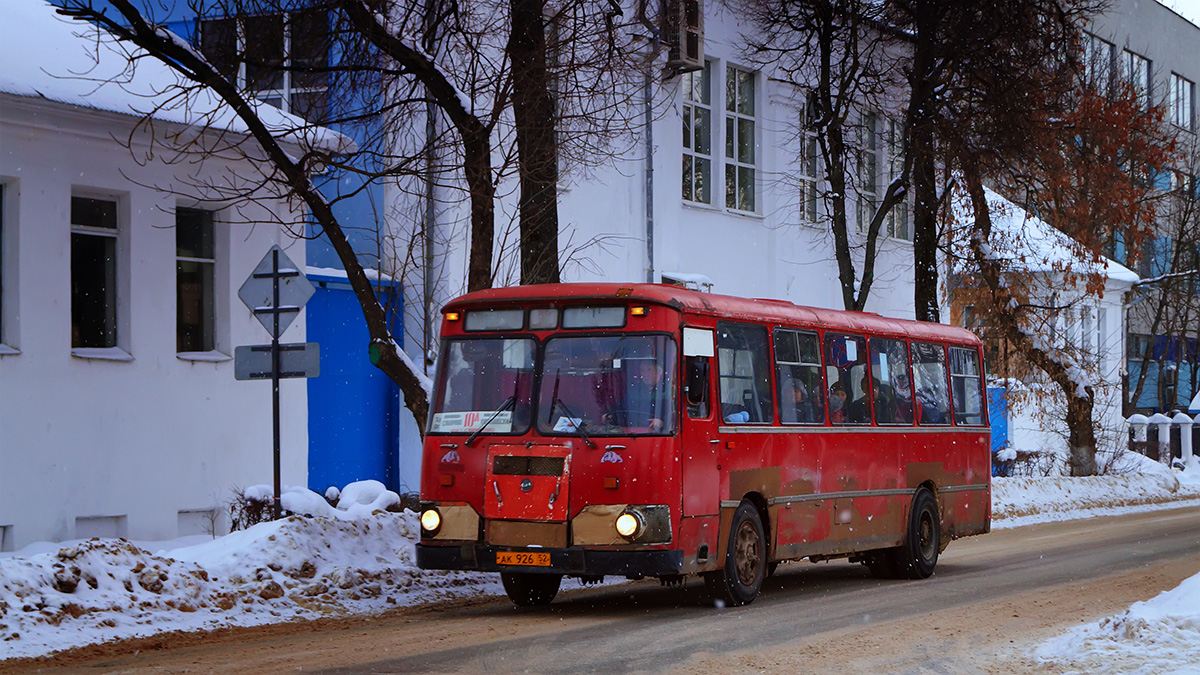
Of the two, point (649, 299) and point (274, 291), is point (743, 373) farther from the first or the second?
point (274, 291)

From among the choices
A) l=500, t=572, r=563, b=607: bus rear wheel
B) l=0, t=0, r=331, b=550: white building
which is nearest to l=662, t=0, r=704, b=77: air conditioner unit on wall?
l=0, t=0, r=331, b=550: white building

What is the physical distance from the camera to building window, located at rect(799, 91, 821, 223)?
3170 centimetres

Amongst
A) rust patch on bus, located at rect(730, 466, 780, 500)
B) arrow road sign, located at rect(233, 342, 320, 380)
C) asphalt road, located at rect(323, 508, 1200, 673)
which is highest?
arrow road sign, located at rect(233, 342, 320, 380)

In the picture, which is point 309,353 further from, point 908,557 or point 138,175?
point 908,557

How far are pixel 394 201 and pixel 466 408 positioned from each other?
10.7 metres

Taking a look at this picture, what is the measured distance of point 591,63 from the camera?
682 inches

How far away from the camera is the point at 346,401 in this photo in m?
22.8

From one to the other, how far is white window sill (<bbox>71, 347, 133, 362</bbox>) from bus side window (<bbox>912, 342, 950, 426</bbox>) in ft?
29.9

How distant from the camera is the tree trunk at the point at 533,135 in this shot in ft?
57.8

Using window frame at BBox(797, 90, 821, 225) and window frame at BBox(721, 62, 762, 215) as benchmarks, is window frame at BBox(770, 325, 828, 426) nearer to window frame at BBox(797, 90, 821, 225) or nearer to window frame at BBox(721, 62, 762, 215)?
window frame at BBox(721, 62, 762, 215)

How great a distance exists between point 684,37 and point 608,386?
583 inches

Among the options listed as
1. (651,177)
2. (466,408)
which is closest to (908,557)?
(466,408)

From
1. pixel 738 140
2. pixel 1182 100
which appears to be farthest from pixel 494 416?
pixel 1182 100

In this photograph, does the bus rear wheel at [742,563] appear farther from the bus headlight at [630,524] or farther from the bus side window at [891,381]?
the bus side window at [891,381]
